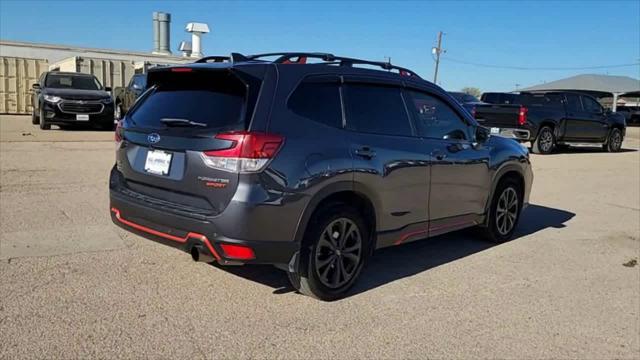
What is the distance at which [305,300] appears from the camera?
4297 mm

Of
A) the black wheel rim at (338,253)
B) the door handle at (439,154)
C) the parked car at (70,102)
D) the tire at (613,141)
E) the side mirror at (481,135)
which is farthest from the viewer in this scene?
the tire at (613,141)

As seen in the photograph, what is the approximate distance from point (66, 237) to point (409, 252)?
344 cm

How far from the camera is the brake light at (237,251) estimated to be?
147 inches

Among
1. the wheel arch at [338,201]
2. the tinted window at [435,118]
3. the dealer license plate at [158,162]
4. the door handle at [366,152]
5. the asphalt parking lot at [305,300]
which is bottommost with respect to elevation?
the asphalt parking lot at [305,300]

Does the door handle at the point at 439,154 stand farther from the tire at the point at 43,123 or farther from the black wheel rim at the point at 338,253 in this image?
the tire at the point at 43,123

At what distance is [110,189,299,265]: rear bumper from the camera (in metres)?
3.76

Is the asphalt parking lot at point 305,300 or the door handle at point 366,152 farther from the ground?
the door handle at point 366,152

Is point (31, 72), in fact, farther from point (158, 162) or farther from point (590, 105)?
point (158, 162)

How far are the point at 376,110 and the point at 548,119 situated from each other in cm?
1392

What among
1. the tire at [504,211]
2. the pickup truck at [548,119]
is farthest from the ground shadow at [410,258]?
the pickup truck at [548,119]

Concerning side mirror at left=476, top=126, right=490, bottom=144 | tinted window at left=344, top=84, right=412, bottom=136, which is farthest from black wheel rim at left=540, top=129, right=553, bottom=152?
tinted window at left=344, top=84, right=412, bottom=136

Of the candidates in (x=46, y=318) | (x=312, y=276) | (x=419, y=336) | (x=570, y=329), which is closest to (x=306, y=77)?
(x=312, y=276)

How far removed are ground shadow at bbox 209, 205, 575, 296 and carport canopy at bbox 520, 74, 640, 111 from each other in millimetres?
49148

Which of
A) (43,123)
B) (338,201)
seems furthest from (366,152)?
(43,123)
